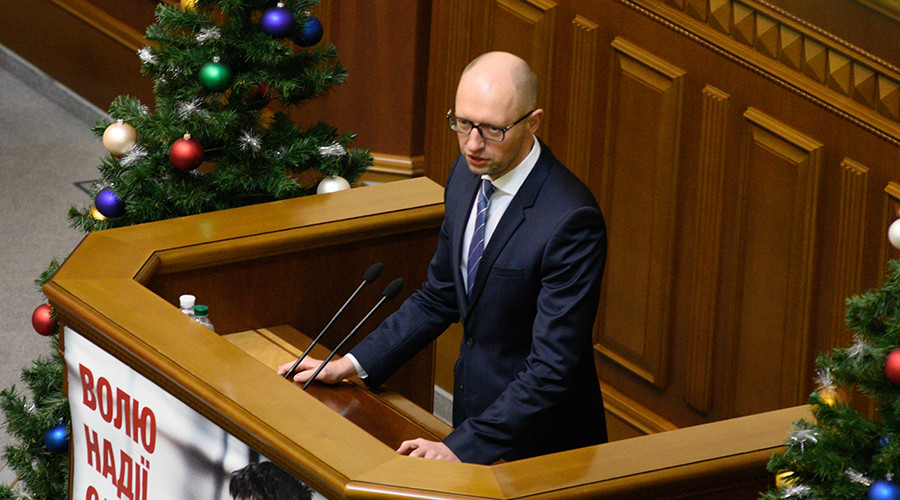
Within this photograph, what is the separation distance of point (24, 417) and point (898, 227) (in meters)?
2.18

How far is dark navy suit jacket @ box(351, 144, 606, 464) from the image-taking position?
2688 millimetres

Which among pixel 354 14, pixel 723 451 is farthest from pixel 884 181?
pixel 354 14

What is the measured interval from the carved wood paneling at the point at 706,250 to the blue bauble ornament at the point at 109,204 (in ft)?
5.05

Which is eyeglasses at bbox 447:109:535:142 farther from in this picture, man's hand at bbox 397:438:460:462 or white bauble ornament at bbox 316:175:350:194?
white bauble ornament at bbox 316:175:350:194

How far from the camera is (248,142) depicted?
3555 mm

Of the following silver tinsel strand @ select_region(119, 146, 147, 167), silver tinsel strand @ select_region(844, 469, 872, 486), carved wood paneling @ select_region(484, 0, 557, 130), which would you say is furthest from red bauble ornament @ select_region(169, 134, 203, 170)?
silver tinsel strand @ select_region(844, 469, 872, 486)

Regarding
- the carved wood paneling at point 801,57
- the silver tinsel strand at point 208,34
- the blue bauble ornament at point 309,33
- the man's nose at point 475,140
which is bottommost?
the man's nose at point 475,140

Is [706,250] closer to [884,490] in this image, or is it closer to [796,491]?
[796,491]

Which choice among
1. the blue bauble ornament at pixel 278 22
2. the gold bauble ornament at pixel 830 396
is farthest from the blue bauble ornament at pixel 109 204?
the gold bauble ornament at pixel 830 396

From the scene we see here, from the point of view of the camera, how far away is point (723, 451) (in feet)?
8.16

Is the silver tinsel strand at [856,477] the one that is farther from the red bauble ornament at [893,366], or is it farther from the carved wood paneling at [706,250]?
the carved wood paneling at [706,250]

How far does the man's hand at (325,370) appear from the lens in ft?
9.64

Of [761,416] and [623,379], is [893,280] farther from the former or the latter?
[623,379]

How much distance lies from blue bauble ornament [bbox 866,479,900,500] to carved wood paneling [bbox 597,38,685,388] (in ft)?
6.69
